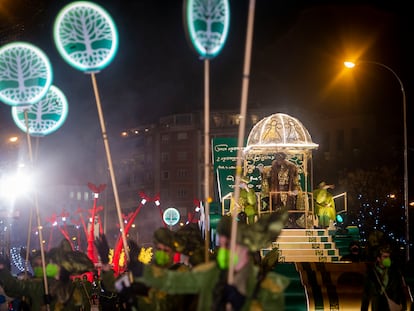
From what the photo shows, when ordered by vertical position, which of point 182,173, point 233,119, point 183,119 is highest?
point 183,119

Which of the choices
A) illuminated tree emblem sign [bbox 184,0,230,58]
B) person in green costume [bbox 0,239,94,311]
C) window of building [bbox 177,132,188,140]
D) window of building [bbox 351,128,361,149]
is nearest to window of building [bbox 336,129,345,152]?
window of building [bbox 351,128,361,149]

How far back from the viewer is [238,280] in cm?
644

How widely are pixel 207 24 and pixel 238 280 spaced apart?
2843mm

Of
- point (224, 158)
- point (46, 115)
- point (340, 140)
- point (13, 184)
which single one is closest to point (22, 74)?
point (46, 115)

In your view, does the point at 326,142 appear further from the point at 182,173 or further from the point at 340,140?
the point at 182,173

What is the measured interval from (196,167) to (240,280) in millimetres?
70141

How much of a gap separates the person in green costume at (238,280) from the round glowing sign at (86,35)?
11.3ft

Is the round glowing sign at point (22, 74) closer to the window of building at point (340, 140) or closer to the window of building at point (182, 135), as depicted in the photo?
the window of building at point (340, 140)

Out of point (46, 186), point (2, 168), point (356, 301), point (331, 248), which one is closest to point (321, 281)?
point (356, 301)

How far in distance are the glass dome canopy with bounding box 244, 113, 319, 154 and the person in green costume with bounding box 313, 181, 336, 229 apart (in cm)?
152

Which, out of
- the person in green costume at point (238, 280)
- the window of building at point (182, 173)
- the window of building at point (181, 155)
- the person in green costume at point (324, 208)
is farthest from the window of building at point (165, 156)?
the person in green costume at point (238, 280)

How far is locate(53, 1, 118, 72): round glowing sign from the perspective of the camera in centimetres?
891

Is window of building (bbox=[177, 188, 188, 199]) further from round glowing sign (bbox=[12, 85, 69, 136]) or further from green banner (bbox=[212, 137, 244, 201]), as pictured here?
round glowing sign (bbox=[12, 85, 69, 136])

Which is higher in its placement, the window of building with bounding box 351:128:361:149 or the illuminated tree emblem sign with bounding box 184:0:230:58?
the window of building with bounding box 351:128:361:149
